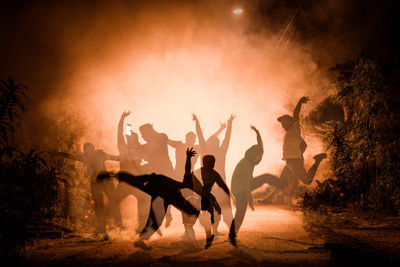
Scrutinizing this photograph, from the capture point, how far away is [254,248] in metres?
5.53

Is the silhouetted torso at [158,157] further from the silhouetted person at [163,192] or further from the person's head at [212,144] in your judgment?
the silhouetted person at [163,192]

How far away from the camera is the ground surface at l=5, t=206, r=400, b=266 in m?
4.74

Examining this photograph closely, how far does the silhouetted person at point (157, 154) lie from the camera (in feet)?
30.5

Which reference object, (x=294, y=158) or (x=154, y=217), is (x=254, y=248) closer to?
(x=154, y=217)

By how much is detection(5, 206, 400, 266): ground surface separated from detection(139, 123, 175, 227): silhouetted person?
2221 millimetres

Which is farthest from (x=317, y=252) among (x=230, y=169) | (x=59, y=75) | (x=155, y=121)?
(x=59, y=75)

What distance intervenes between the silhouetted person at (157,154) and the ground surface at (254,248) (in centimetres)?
222

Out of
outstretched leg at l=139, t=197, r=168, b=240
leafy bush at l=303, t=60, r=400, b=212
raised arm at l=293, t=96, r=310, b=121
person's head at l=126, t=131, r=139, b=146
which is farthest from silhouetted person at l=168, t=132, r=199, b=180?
leafy bush at l=303, t=60, r=400, b=212

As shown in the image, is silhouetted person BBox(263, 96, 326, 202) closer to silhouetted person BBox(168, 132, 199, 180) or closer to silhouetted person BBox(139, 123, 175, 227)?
silhouetted person BBox(168, 132, 199, 180)

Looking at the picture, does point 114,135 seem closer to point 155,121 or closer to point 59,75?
point 155,121

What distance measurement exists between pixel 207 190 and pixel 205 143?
3387 millimetres

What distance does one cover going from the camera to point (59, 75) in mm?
12609

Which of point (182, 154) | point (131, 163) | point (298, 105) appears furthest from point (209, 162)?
point (298, 105)

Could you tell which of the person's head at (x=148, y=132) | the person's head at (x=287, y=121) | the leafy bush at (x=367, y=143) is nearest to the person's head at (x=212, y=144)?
the person's head at (x=148, y=132)
